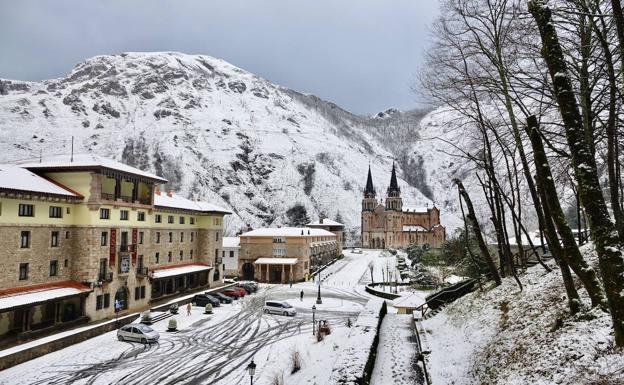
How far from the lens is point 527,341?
11141mm

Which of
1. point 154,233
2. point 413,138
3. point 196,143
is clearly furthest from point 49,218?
point 196,143

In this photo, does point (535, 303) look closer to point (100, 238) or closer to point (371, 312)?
point (371, 312)

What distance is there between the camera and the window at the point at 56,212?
28.9 meters

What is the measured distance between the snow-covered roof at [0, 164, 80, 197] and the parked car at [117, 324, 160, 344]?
10481 mm

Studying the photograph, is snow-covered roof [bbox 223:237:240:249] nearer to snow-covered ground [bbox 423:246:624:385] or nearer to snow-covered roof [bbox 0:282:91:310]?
snow-covered roof [bbox 0:282:91:310]

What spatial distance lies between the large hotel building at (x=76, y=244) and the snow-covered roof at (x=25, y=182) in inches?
3.7

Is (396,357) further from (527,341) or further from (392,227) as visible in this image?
(392,227)

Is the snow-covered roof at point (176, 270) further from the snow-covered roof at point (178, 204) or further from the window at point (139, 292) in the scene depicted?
the snow-covered roof at point (178, 204)

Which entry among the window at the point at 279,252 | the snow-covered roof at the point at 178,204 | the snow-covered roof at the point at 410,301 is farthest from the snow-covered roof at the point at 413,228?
the snow-covered roof at the point at 410,301

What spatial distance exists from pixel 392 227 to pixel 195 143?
80.9 metres

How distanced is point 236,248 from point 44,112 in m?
139

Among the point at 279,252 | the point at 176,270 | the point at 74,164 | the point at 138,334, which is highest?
the point at 74,164

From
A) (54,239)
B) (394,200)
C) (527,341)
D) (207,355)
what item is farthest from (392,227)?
(527,341)

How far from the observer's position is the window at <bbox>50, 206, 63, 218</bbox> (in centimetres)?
2890
